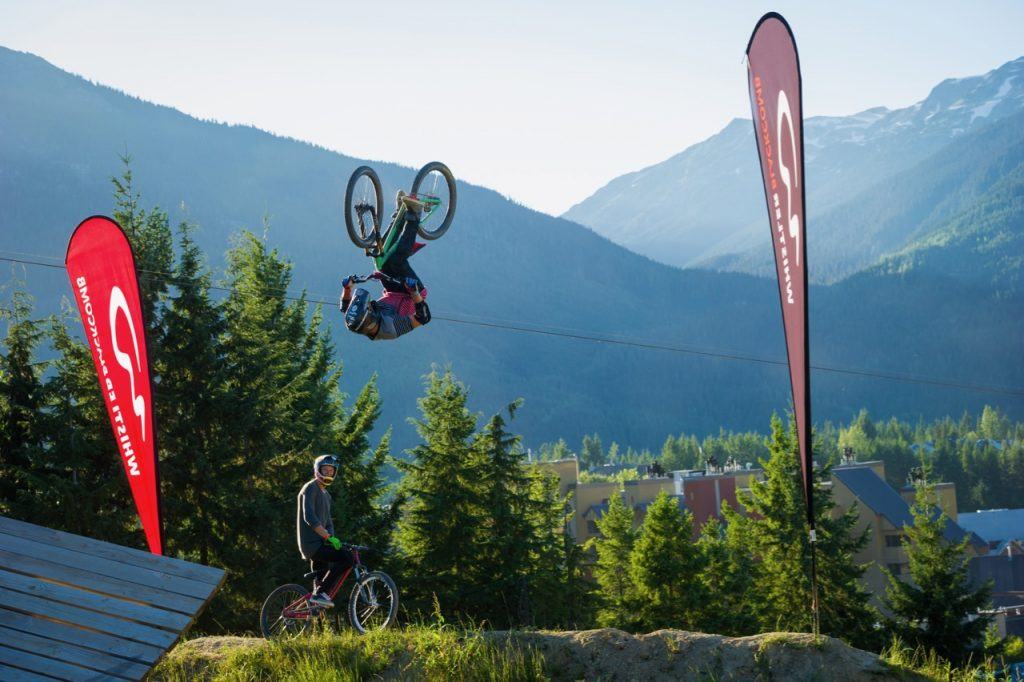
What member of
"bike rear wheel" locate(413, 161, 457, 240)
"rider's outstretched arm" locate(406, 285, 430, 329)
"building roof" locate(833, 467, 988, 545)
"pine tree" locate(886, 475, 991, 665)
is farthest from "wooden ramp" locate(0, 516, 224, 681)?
"building roof" locate(833, 467, 988, 545)

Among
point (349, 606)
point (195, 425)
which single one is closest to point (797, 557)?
point (195, 425)

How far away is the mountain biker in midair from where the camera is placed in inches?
454

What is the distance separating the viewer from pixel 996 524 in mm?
114438

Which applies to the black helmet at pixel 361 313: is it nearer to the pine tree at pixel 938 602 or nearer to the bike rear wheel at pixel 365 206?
the bike rear wheel at pixel 365 206

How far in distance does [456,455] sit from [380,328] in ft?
73.4

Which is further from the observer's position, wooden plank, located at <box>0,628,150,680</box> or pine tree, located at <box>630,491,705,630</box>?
pine tree, located at <box>630,491,705,630</box>

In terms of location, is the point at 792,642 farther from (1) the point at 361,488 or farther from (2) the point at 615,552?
(2) the point at 615,552

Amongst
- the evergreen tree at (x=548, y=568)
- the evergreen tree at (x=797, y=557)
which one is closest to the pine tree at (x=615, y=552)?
the evergreen tree at (x=548, y=568)

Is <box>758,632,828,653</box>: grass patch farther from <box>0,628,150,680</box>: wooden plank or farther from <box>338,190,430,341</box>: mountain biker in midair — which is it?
<box>0,628,150,680</box>: wooden plank

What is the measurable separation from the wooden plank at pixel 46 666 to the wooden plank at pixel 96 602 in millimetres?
630

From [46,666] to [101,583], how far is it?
1.04 meters

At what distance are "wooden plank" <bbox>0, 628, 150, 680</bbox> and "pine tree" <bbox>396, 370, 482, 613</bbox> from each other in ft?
76.1

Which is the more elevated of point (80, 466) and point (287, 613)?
point (80, 466)

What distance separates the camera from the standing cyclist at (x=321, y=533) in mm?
11859
